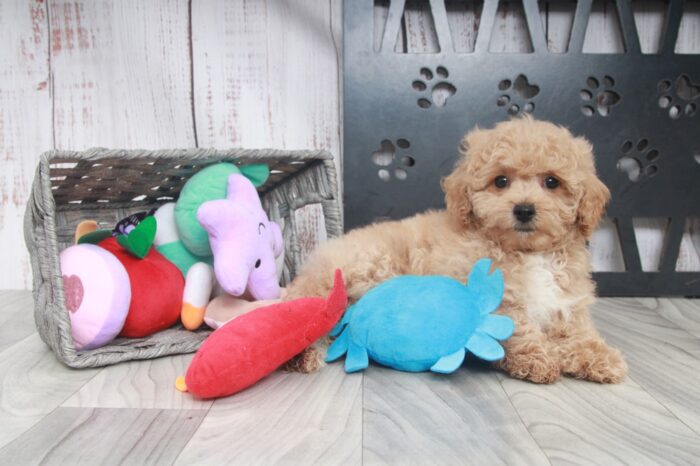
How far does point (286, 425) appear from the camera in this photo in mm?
1308

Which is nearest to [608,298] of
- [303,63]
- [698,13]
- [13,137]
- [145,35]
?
[698,13]

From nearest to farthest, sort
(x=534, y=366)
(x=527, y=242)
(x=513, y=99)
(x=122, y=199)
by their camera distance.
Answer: (x=534, y=366), (x=527, y=242), (x=122, y=199), (x=513, y=99)

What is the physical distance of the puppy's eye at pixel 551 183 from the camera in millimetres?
1783

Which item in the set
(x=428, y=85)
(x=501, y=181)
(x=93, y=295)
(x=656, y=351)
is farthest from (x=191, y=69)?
(x=656, y=351)

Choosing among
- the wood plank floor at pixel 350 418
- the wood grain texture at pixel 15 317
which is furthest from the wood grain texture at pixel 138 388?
the wood grain texture at pixel 15 317

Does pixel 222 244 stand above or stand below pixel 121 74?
below

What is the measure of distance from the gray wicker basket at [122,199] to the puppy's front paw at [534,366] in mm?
815

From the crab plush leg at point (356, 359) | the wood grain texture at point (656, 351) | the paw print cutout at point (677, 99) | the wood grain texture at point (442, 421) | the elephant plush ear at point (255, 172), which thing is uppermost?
the paw print cutout at point (677, 99)

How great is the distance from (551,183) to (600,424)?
75 cm

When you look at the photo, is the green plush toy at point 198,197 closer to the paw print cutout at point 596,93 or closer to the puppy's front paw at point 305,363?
the puppy's front paw at point 305,363

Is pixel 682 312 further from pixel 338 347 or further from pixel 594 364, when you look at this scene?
pixel 338 347

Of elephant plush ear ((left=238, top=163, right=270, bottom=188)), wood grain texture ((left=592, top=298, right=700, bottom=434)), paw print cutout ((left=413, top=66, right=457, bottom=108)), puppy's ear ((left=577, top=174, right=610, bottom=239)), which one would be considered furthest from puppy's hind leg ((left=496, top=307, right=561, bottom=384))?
paw print cutout ((left=413, top=66, right=457, bottom=108))

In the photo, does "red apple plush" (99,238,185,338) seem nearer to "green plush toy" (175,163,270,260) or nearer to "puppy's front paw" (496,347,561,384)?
"green plush toy" (175,163,270,260)

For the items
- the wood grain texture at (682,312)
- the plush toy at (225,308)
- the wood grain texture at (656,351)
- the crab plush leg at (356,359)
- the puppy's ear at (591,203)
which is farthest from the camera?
the wood grain texture at (682,312)
